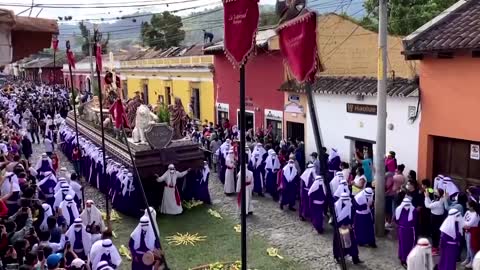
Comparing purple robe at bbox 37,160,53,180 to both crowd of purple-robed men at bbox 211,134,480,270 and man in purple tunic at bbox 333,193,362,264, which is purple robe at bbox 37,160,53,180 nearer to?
crowd of purple-robed men at bbox 211,134,480,270

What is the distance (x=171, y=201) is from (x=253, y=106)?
795cm

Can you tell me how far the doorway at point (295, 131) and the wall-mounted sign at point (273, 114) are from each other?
56 cm

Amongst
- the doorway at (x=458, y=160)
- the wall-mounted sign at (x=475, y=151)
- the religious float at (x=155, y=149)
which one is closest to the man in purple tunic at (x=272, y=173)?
the religious float at (x=155, y=149)

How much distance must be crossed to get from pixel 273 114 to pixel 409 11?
7147 millimetres

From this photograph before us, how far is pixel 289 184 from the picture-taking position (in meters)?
13.1

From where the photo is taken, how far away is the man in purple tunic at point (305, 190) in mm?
12164

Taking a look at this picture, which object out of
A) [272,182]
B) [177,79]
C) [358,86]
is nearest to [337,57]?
[358,86]

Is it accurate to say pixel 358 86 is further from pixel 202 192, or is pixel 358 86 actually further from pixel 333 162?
pixel 202 192

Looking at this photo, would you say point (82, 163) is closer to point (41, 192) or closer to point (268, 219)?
point (41, 192)

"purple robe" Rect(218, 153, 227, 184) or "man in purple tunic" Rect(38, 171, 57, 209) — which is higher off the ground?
"man in purple tunic" Rect(38, 171, 57, 209)

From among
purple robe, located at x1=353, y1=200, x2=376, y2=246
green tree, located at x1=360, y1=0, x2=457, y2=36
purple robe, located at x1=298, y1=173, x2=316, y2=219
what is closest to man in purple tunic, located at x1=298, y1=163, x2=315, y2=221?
purple robe, located at x1=298, y1=173, x2=316, y2=219

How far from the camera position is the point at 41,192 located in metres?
11.4

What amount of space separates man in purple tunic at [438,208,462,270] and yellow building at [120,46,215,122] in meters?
13.8

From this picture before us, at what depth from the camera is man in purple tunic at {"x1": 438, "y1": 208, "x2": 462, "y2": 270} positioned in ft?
28.6
